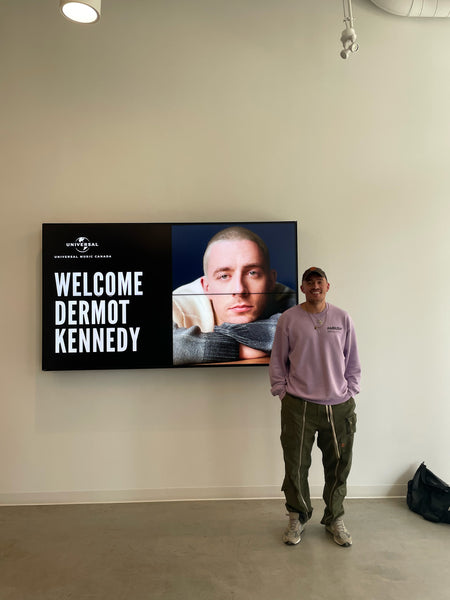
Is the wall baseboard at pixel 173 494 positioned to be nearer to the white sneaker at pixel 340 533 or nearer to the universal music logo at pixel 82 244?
the white sneaker at pixel 340 533

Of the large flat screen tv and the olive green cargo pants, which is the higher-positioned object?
the large flat screen tv

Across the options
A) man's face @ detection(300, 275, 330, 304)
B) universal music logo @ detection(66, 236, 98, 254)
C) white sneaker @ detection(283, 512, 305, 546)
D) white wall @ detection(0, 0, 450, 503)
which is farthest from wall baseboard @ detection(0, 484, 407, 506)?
universal music logo @ detection(66, 236, 98, 254)

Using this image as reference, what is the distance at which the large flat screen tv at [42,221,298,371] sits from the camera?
3.39 m

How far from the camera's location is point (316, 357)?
9.53 feet

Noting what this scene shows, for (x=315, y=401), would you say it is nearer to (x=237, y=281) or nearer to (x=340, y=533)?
(x=340, y=533)

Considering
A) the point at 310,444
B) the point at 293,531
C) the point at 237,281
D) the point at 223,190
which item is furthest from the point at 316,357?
the point at 223,190

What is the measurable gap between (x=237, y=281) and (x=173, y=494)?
1.66 m

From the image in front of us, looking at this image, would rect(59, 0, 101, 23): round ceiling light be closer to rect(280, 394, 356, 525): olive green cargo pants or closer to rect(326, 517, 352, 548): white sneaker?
rect(280, 394, 356, 525): olive green cargo pants

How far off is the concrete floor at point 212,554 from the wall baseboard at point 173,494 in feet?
0.22

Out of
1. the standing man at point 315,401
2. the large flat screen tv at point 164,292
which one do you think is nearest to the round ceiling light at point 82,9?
the large flat screen tv at point 164,292

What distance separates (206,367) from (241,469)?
0.83m

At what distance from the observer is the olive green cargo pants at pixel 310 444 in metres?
2.89

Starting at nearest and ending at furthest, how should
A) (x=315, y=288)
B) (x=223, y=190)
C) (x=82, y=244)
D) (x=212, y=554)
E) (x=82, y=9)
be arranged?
(x=82, y=9) → (x=212, y=554) → (x=315, y=288) → (x=82, y=244) → (x=223, y=190)

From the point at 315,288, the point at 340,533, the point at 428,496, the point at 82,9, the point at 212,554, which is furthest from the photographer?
the point at 428,496
